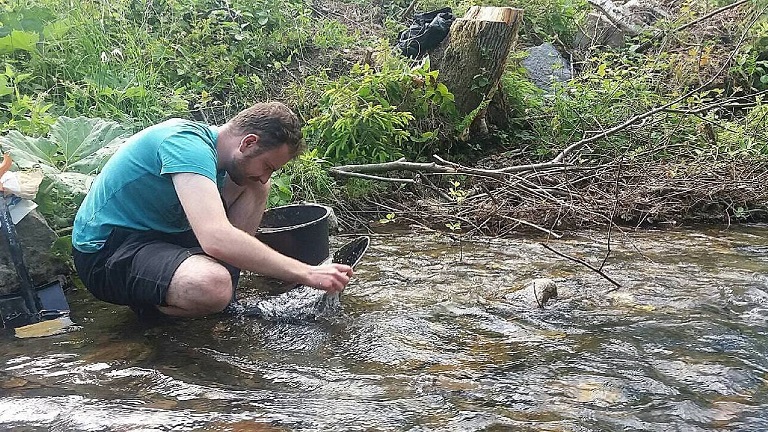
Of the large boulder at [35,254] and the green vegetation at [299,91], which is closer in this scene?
the large boulder at [35,254]

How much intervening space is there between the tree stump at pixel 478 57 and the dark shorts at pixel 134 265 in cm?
356

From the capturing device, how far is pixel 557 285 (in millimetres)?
3426

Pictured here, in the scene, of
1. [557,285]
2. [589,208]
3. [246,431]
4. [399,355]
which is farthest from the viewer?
[589,208]

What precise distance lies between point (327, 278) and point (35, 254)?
1.58 metres

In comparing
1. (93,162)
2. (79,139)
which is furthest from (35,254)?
(79,139)

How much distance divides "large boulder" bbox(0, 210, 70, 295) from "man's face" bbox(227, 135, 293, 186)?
1.07m

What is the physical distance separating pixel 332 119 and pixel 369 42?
2703 millimetres

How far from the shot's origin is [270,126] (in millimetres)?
2656

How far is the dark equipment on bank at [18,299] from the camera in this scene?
2.83 meters

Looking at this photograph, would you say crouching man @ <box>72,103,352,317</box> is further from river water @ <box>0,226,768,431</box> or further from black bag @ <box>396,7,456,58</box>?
black bag @ <box>396,7,456,58</box>

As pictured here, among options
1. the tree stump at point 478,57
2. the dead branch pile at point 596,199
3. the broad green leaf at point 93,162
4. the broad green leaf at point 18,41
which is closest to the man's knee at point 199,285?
the broad green leaf at point 93,162

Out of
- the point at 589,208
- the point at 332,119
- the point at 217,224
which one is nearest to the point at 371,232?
the point at 332,119

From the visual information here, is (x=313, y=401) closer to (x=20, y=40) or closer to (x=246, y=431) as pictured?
(x=246, y=431)

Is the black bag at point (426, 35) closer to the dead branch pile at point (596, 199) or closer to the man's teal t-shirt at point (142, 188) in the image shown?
the dead branch pile at point (596, 199)
